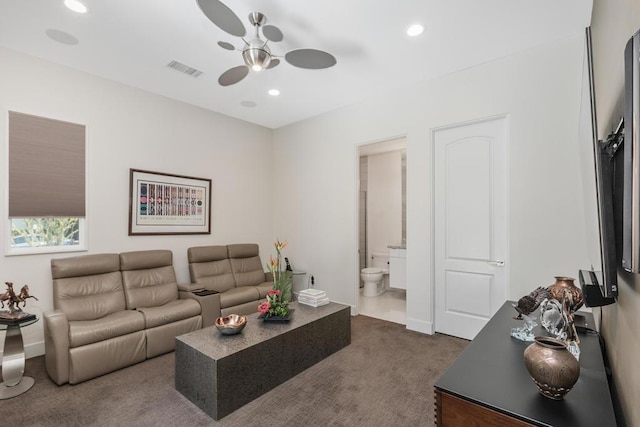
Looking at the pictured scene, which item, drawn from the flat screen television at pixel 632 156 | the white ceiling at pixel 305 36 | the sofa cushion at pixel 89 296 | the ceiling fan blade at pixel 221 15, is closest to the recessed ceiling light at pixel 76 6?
the white ceiling at pixel 305 36

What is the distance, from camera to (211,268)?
432cm

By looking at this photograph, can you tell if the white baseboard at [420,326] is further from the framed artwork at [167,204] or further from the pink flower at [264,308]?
the framed artwork at [167,204]

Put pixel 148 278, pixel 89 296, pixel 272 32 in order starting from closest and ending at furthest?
pixel 272 32, pixel 89 296, pixel 148 278

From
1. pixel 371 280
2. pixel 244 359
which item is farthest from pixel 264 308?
pixel 371 280

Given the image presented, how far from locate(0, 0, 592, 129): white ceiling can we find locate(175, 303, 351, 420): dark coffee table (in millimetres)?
Result: 2538

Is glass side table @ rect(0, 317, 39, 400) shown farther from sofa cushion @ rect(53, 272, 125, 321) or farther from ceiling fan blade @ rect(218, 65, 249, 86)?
ceiling fan blade @ rect(218, 65, 249, 86)

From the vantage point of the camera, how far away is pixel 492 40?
9.50 ft

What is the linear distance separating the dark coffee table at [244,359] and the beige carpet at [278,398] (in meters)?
0.07

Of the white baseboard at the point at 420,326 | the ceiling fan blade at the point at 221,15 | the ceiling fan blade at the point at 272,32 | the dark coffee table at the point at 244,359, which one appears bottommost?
the white baseboard at the point at 420,326

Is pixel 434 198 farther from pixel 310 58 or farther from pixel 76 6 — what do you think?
pixel 76 6

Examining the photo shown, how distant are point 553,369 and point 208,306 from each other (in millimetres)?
3243

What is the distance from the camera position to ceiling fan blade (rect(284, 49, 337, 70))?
2.37 meters

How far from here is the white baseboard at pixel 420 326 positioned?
3670 millimetres

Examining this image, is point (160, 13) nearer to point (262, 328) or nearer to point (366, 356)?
point (262, 328)
